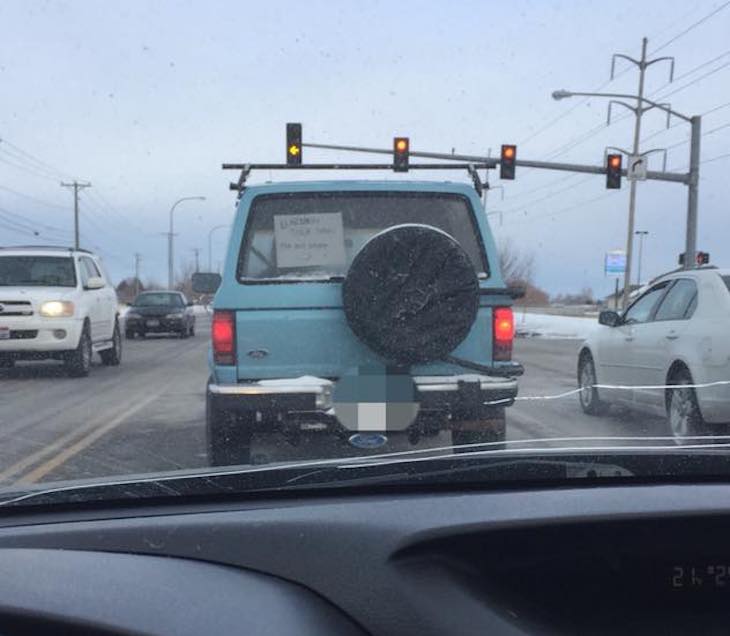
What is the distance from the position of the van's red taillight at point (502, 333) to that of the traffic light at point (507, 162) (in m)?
18.6

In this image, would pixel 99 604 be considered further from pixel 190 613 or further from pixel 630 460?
pixel 630 460

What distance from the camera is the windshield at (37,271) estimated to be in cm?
1507

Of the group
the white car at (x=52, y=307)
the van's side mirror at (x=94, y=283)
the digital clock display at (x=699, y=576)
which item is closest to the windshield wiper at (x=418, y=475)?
the digital clock display at (x=699, y=576)

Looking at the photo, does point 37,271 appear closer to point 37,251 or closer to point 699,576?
point 37,251

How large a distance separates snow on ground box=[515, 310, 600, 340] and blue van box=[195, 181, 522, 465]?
68.8 feet

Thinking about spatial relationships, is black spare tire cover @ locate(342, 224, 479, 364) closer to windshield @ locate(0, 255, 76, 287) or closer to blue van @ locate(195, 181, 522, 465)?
blue van @ locate(195, 181, 522, 465)

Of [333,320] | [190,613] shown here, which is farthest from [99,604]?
[333,320]

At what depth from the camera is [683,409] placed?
676 centimetres

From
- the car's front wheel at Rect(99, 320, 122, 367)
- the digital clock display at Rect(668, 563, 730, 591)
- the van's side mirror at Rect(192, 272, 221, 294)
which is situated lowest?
the car's front wheel at Rect(99, 320, 122, 367)

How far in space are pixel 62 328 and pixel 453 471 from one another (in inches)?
510

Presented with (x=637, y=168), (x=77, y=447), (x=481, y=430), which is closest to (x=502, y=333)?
(x=481, y=430)

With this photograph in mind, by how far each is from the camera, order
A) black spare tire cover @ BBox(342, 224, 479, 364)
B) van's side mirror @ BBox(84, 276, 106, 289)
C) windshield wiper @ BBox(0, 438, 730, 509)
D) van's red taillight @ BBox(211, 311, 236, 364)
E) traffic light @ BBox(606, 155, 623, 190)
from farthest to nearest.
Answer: traffic light @ BBox(606, 155, 623, 190), van's side mirror @ BBox(84, 276, 106, 289), van's red taillight @ BBox(211, 311, 236, 364), black spare tire cover @ BBox(342, 224, 479, 364), windshield wiper @ BBox(0, 438, 730, 509)

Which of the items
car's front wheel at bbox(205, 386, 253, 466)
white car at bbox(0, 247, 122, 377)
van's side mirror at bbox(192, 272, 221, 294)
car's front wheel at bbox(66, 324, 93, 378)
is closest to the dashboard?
car's front wheel at bbox(205, 386, 253, 466)

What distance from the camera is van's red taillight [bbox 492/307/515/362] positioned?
19.6 ft
